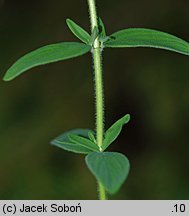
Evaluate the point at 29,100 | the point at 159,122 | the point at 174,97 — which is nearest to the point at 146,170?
the point at 159,122

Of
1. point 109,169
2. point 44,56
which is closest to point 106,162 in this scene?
point 109,169

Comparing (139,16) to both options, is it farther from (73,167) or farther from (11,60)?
(73,167)

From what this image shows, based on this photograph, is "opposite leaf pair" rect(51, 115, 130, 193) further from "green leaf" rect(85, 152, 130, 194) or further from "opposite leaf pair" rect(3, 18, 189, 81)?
"opposite leaf pair" rect(3, 18, 189, 81)

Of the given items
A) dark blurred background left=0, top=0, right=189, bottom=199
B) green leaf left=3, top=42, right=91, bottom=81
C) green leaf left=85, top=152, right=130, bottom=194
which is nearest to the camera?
green leaf left=85, top=152, right=130, bottom=194

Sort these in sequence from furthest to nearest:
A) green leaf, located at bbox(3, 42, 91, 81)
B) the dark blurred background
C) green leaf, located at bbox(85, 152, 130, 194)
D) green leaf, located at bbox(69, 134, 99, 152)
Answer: the dark blurred background < green leaf, located at bbox(69, 134, 99, 152) < green leaf, located at bbox(3, 42, 91, 81) < green leaf, located at bbox(85, 152, 130, 194)

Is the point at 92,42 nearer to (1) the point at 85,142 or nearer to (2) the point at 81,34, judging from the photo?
(2) the point at 81,34

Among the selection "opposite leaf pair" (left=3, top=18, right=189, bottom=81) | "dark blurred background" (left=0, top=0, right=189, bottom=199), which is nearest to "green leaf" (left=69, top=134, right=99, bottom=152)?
"opposite leaf pair" (left=3, top=18, right=189, bottom=81)
